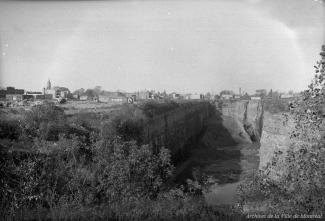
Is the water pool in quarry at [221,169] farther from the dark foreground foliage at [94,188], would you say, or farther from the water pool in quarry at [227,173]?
the dark foreground foliage at [94,188]

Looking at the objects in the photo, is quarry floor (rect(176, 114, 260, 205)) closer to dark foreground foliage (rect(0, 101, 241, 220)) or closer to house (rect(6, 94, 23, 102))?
dark foreground foliage (rect(0, 101, 241, 220))

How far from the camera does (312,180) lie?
18.6 feet

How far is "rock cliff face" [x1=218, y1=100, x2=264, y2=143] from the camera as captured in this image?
184ft

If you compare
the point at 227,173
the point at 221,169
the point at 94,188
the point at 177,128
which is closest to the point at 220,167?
the point at 221,169

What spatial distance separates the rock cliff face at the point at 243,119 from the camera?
2209 inches

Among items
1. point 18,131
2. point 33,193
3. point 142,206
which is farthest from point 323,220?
point 18,131

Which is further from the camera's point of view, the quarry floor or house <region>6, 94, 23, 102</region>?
house <region>6, 94, 23, 102</region>

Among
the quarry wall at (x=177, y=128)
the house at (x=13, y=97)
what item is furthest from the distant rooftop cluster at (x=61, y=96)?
the quarry wall at (x=177, y=128)

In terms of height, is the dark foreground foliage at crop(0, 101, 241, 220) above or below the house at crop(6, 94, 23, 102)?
below

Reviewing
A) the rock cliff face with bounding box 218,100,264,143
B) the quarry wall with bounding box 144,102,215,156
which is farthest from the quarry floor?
the rock cliff face with bounding box 218,100,264,143

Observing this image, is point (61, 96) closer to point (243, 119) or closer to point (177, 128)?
point (177, 128)

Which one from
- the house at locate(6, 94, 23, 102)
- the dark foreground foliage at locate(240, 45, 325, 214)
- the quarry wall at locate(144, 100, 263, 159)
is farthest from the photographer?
the house at locate(6, 94, 23, 102)

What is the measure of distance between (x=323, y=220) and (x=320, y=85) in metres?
2.53

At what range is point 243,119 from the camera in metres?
69.1
